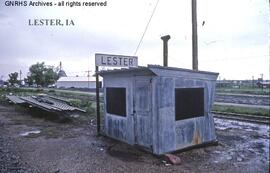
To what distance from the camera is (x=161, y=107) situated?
23.7 feet

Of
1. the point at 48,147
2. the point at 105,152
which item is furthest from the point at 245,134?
the point at 48,147

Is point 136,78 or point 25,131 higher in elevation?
point 136,78

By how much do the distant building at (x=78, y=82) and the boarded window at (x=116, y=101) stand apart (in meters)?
68.0

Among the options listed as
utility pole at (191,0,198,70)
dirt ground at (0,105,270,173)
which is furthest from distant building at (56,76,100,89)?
dirt ground at (0,105,270,173)

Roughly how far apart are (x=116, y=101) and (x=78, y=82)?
78.2 meters

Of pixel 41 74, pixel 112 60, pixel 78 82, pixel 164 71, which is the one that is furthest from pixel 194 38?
pixel 78 82

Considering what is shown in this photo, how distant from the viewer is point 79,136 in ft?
33.0

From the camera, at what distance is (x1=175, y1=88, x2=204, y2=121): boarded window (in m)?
7.70

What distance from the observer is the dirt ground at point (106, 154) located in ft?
20.8

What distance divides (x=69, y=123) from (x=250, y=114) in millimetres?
10917

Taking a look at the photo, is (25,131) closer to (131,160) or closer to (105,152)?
(105,152)

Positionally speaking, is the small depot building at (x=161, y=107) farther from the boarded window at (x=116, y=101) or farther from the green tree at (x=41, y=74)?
the green tree at (x=41, y=74)

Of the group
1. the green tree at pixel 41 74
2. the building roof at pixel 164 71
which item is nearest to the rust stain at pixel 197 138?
the building roof at pixel 164 71

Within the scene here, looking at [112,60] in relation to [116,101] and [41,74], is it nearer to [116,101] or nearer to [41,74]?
[116,101]
